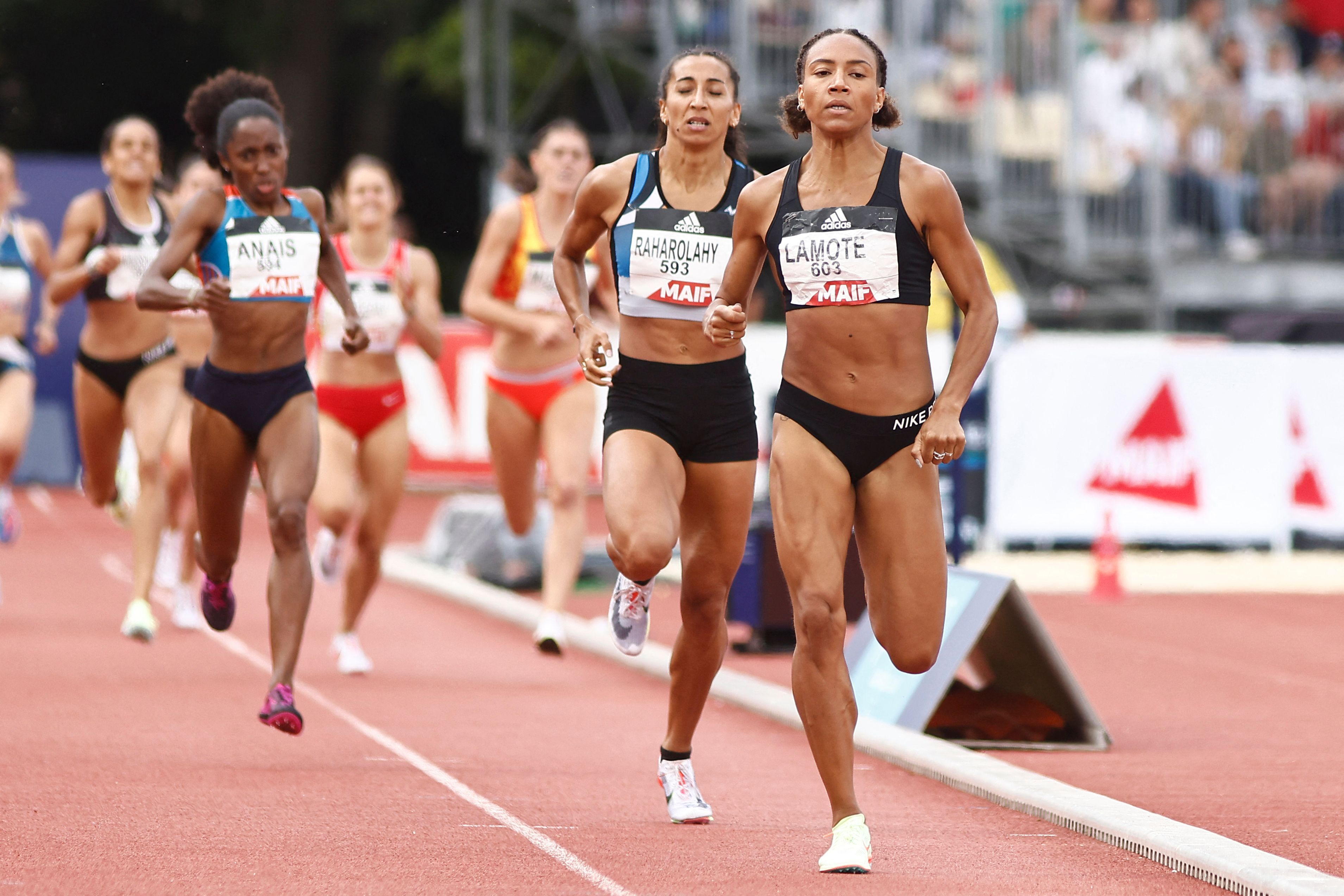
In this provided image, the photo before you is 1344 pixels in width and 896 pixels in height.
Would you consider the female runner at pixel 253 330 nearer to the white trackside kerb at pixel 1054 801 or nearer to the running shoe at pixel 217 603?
the running shoe at pixel 217 603

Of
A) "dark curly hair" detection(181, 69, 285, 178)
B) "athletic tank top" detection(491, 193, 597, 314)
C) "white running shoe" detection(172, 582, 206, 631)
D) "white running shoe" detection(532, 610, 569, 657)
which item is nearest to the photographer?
"dark curly hair" detection(181, 69, 285, 178)

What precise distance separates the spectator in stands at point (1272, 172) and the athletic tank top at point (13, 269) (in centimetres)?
1301

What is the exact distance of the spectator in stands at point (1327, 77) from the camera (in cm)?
2234

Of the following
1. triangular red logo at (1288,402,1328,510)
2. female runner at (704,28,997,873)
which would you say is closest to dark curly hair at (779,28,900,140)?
female runner at (704,28,997,873)

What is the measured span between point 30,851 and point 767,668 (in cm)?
574

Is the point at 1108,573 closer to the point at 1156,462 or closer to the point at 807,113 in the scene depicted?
the point at 1156,462

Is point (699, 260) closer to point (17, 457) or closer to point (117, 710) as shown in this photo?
point (117, 710)

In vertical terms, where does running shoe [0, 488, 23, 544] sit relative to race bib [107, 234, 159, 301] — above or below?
below

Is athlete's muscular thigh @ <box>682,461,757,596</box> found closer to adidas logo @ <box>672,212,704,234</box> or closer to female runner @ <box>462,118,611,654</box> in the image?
adidas logo @ <box>672,212,704,234</box>

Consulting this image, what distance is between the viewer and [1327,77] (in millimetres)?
22859

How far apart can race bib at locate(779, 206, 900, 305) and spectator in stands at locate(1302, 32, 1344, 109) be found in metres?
17.5

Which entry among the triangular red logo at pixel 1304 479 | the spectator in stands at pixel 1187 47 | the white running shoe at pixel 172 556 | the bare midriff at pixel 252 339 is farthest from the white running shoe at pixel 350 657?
the spectator in stands at pixel 1187 47

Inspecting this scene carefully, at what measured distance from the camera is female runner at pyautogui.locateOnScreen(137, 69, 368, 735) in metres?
8.02

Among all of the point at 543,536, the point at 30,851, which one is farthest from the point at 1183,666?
the point at 30,851
